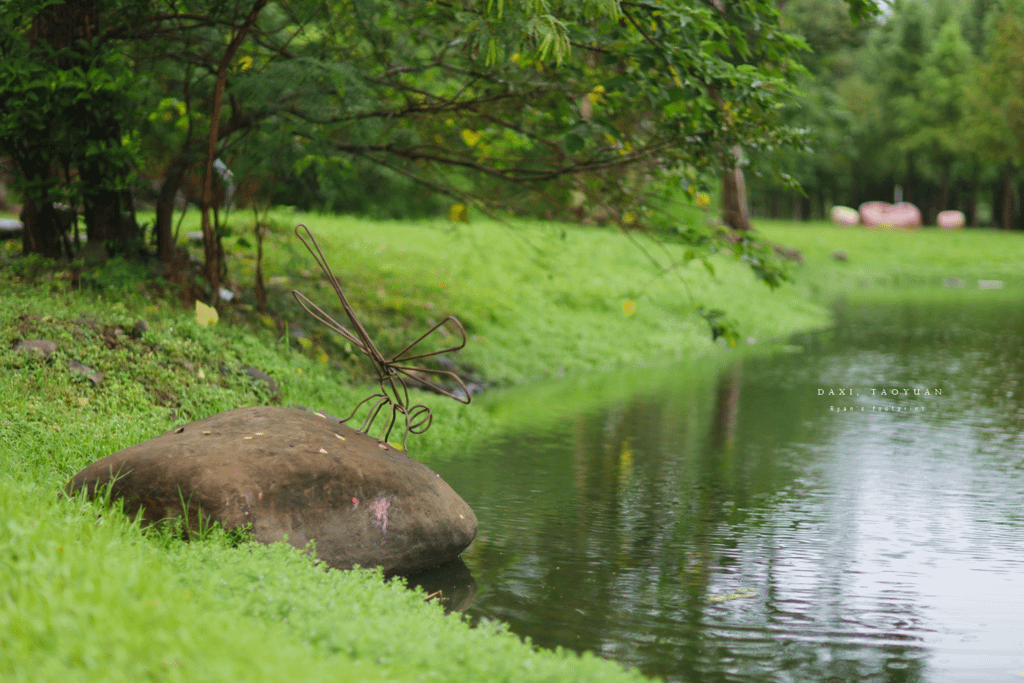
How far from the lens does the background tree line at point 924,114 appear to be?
39.5 metres

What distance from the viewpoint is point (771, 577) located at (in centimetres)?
570

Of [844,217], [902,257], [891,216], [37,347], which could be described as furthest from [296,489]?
[844,217]

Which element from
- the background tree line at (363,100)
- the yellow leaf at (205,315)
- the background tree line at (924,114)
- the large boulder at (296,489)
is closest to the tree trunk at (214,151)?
the background tree line at (363,100)

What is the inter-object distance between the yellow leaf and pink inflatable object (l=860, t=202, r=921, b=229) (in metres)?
41.6

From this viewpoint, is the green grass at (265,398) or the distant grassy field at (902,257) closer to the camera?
the green grass at (265,398)

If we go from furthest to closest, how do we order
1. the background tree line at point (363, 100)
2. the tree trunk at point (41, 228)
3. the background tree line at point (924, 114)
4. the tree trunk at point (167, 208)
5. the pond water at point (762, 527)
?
1. the background tree line at point (924, 114)
2. the tree trunk at point (167, 208)
3. the tree trunk at point (41, 228)
4. the background tree line at point (363, 100)
5. the pond water at point (762, 527)

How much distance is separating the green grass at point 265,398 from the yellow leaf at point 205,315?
Result: 0.62ft

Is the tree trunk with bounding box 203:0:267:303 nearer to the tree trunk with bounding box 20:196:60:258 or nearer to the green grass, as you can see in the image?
the green grass

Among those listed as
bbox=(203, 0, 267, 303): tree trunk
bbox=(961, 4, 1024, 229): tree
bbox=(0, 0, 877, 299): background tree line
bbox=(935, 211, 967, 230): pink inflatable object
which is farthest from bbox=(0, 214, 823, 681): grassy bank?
bbox=(935, 211, 967, 230): pink inflatable object

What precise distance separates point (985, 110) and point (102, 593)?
45.0 meters

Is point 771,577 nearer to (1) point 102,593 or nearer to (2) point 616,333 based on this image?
(1) point 102,593

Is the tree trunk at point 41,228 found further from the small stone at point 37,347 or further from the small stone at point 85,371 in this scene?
the small stone at point 85,371

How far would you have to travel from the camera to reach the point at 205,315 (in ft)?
30.9

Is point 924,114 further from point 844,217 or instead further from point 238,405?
point 238,405
